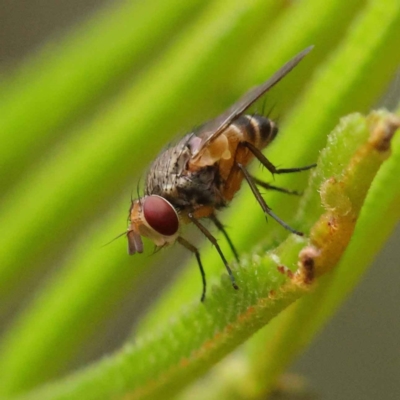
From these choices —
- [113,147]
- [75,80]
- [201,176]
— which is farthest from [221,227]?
[75,80]

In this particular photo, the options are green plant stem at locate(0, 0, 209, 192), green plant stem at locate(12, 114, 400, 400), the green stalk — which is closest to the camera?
green plant stem at locate(12, 114, 400, 400)

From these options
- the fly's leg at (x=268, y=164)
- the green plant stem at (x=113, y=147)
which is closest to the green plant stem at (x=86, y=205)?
the green plant stem at (x=113, y=147)

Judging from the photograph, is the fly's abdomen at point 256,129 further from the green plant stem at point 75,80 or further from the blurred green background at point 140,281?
the green plant stem at point 75,80

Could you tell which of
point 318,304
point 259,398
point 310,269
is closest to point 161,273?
point 259,398

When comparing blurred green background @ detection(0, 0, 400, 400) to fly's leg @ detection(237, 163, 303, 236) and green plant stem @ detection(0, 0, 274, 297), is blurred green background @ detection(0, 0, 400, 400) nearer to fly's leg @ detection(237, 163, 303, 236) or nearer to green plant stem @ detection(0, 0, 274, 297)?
green plant stem @ detection(0, 0, 274, 297)

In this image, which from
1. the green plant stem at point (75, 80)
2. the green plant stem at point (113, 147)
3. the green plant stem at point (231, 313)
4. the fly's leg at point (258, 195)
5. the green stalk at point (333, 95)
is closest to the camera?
the green plant stem at point (231, 313)

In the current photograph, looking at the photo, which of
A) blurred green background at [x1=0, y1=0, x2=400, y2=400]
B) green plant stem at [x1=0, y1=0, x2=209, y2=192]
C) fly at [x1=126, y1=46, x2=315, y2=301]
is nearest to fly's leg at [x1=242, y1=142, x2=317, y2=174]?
fly at [x1=126, y1=46, x2=315, y2=301]
